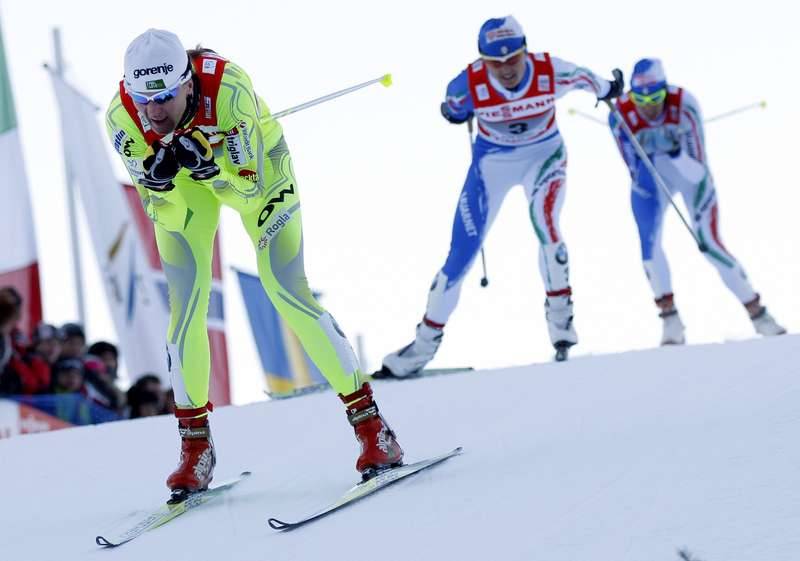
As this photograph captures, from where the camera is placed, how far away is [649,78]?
9.43 metres

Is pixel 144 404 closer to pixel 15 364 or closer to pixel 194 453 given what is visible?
pixel 15 364

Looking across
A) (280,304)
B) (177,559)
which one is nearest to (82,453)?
(280,304)

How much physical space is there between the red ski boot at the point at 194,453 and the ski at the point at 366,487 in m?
0.67

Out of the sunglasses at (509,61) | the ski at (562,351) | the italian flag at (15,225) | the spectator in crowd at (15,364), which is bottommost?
the ski at (562,351)

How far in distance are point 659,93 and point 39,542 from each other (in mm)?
5911

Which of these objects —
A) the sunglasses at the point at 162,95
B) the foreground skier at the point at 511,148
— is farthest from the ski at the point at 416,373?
the sunglasses at the point at 162,95

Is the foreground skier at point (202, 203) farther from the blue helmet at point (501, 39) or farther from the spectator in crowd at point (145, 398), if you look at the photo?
the spectator in crowd at point (145, 398)

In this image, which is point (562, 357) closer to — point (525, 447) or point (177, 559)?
point (525, 447)

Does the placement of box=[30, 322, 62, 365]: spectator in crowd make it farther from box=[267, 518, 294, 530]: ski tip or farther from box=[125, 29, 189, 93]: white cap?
box=[267, 518, 294, 530]: ski tip

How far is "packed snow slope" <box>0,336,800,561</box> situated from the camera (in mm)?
3670

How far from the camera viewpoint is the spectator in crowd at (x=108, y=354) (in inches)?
401

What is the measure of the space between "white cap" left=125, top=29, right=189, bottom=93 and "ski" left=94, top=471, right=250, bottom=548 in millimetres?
1538

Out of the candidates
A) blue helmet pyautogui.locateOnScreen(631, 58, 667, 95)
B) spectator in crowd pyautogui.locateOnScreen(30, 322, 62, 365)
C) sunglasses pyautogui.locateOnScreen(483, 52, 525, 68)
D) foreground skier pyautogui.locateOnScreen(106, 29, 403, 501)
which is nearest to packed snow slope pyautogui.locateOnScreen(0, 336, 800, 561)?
foreground skier pyautogui.locateOnScreen(106, 29, 403, 501)

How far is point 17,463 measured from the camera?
265 inches
